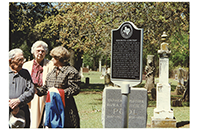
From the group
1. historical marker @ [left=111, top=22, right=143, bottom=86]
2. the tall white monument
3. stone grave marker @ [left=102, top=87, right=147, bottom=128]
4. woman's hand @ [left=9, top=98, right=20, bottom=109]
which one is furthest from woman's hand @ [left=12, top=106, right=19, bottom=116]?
the tall white monument

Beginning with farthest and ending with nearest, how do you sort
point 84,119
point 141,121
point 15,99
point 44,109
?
point 84,119, point 141,121, point 44,109, point 15,99

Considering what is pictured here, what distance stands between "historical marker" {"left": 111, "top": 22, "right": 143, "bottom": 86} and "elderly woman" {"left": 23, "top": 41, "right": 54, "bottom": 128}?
1.66m

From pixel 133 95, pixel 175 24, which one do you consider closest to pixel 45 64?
pixel 133 95

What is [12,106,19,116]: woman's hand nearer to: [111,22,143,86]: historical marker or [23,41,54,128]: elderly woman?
[23,41,54,128]: elderly woman

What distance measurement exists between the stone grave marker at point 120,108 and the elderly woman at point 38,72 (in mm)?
2420

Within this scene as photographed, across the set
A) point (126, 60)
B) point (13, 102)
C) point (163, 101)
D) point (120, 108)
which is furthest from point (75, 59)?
point (13, 102)

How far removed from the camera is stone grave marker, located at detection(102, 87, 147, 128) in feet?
27.3

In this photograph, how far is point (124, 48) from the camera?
21.4ft

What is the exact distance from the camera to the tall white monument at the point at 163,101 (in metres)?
9.54

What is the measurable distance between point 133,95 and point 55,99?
3002 mm

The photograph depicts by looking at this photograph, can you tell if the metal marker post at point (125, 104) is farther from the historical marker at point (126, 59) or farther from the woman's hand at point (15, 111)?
the woman's hand at point (15, 111)

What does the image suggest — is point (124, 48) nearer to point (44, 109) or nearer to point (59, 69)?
point (59, 69)

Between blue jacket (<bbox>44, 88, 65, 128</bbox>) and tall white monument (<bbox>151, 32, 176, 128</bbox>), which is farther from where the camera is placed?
tall white monument (<bbox>151, 32, 176, 128</bbox>)

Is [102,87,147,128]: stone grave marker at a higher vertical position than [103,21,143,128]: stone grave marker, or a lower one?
lower
